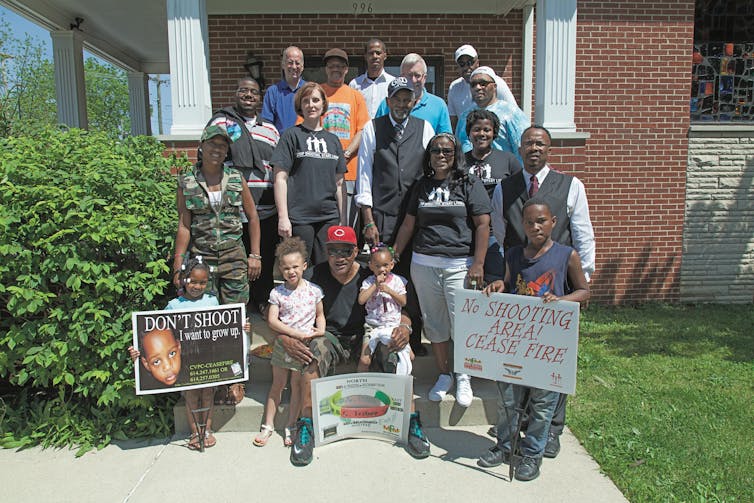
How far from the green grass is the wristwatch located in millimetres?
1344

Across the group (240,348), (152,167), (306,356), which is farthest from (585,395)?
(152,167)

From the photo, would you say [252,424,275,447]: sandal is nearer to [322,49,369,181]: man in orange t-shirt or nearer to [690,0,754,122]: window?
[322,49,369,181]: man in orange t-shirt

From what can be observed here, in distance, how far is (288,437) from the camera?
3.58m

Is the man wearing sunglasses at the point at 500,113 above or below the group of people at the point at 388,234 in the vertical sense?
above

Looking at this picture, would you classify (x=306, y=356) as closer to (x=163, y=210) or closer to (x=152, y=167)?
(x=163, y=210)

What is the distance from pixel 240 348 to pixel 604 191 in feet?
19.3

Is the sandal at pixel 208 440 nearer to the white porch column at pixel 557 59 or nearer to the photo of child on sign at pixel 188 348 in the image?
the photo of child on sign at pixel 188 348

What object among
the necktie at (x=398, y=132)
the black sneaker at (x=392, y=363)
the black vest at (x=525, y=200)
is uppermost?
the necktie at (x=398, y=132)

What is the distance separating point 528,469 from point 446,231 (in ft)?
4.91

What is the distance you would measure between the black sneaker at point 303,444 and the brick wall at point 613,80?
5.53 metres

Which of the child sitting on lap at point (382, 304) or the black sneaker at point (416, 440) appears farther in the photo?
the child sitting on lap at point (382, 304)

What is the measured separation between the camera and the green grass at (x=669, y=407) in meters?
3.20

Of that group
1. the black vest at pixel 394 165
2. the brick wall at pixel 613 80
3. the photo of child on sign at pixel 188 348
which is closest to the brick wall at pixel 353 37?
the brick wall at pixel 613 80

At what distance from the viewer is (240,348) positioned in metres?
3.55
